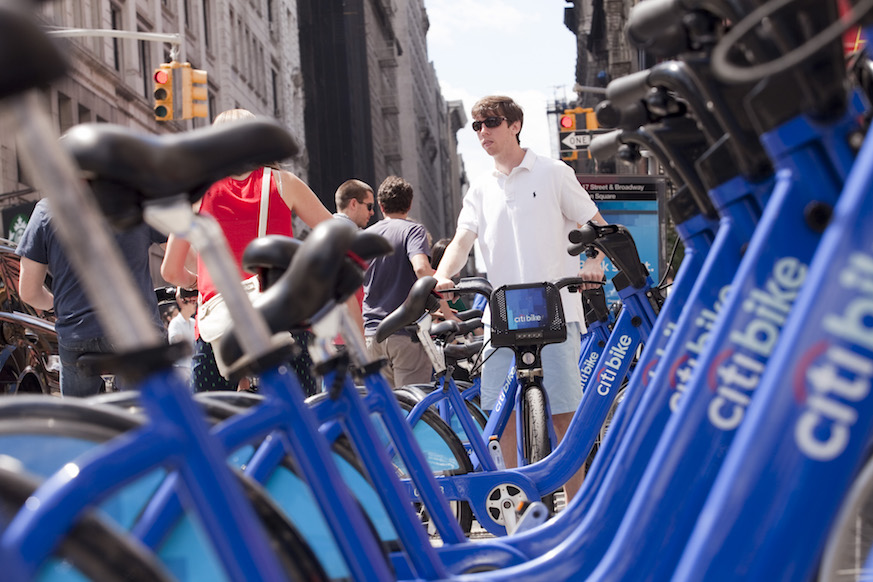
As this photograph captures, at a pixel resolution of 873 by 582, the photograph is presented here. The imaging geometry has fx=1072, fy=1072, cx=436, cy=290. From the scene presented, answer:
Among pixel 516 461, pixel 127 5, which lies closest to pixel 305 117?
pixel 127 5

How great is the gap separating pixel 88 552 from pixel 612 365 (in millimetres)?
3890

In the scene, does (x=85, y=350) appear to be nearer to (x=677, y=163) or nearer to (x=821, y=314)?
(x=677, y=163)

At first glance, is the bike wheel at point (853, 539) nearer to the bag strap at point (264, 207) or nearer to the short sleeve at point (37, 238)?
the bag strap at point (264, 207)

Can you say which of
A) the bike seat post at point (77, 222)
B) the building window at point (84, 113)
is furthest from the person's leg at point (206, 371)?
the building window at point (84, 113)

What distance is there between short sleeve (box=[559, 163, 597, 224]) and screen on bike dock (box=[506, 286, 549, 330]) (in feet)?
1.75

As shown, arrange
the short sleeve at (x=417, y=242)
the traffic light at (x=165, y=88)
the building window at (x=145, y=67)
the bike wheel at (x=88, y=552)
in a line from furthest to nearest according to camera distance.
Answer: the building window at (x=145, y=67)
the traffic light at (x=165, y=88)
the short sleeve at (x=417, y=242)
the bike wheel at (x=88, y=552)

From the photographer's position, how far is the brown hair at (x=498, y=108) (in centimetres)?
544

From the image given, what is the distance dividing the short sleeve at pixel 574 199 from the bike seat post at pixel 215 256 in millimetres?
3769

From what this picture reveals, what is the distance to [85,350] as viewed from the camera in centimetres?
511

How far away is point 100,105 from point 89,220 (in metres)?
29.0

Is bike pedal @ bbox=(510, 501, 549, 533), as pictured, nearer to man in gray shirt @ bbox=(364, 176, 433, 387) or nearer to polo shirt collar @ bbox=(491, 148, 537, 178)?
polo shirt collar @ bbox=(491, 148, 537, 178)

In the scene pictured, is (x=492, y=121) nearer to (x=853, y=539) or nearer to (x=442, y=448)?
(x=442, y=448)

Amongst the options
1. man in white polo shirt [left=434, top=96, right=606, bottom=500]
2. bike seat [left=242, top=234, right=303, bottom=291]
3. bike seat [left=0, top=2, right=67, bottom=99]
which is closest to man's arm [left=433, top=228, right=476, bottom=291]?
man in white polo shirt [left=434, top=96, right=606, bottom=500]

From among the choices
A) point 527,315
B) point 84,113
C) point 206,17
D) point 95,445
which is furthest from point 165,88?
point 206,17
